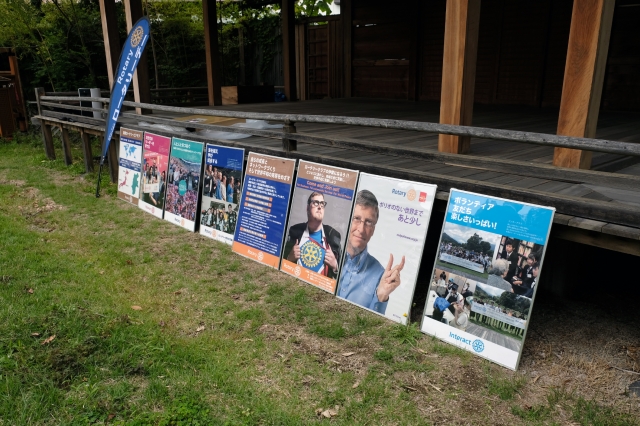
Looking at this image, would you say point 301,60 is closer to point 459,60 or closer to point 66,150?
point 66,150

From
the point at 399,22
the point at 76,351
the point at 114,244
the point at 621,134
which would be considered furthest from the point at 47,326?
the point at 399,22

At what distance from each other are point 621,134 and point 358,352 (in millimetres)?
4174

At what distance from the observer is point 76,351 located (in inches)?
147

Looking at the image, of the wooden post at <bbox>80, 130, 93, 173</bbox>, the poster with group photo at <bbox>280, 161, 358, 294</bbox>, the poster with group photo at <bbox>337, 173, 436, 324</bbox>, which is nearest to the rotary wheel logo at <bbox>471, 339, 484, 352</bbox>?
the poster with group photo at <bbox>337, 173, 436, 324</bbox>

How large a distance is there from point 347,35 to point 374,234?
838cm

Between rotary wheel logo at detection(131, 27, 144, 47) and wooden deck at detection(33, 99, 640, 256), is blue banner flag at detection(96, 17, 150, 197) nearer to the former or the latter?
rotary wheel logo at detection(131, 27, 144, 47)

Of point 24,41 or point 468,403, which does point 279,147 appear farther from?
point 24,41

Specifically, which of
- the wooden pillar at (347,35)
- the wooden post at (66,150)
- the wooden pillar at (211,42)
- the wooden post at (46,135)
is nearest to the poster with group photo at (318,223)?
the wooden pillar at (211,42)

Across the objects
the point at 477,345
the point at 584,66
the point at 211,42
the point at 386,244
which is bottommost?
the point at 477,345

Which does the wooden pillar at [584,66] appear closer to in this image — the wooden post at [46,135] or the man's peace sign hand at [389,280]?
the man's peace sign hand at [389,280]

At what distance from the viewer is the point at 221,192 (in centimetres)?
618

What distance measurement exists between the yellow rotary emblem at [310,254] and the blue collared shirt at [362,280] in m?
0.34

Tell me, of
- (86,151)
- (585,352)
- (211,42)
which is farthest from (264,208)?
(211,42)

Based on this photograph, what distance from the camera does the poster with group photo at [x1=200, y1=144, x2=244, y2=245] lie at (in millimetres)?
6012
